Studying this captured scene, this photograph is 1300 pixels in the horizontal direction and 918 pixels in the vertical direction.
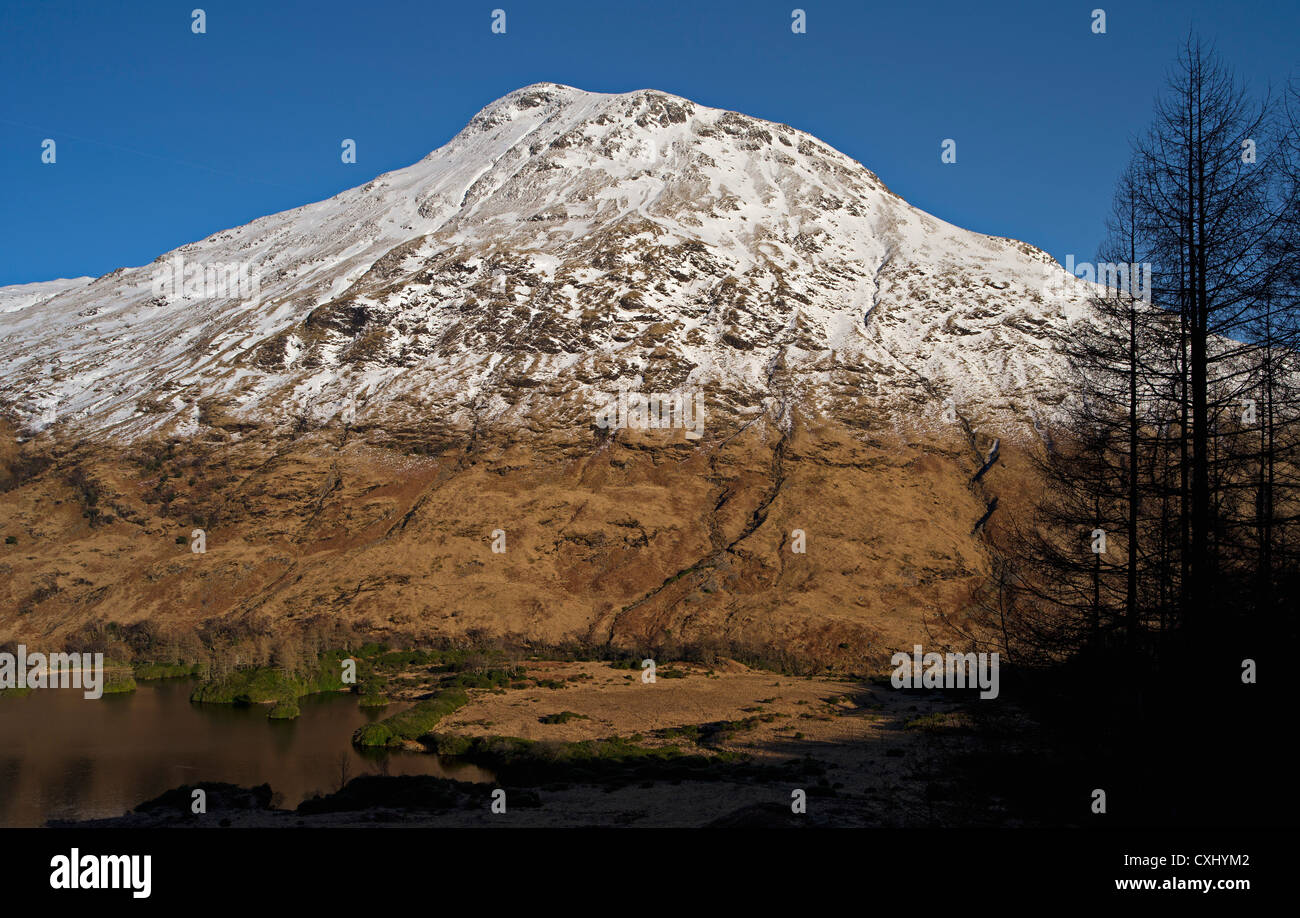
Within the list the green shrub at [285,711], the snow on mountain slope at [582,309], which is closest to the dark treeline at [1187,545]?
the green shrub at [285,711]

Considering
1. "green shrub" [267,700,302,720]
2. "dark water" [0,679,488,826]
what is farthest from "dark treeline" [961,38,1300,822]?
"green shrub" [267,700,302,720]

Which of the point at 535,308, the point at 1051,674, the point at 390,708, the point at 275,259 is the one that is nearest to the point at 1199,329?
the point at 1051,674

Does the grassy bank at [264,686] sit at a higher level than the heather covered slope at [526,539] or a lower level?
lower

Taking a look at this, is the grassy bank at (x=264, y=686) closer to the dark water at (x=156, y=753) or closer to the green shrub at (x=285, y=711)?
the dark water at (x=156, y=753)

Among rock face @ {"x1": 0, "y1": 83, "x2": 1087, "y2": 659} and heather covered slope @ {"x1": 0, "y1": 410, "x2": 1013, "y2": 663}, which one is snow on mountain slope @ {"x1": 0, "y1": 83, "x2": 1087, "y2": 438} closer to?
rock face @ {"x1": 0, "y1": 83, "x2": 1087, "y2": 659}

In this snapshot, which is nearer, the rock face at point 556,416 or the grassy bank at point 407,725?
the grassy bank at point 407,725

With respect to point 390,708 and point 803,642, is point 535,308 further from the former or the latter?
point 390,708
